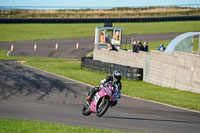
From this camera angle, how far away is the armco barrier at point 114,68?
24.7 metres

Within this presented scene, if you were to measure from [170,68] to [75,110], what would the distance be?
9.10 metres

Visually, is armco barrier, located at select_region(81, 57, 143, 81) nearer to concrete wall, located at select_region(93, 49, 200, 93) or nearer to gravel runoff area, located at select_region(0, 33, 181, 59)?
concrete wall, located at select_region(93, 49, 200, 93)

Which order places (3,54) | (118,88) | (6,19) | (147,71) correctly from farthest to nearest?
(6,19) → (3,54) → (147,71) → (118,88)

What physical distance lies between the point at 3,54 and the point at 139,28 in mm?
27925

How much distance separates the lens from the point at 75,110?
1448cm

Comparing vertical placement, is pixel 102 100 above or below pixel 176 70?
below

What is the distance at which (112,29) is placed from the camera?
113ft

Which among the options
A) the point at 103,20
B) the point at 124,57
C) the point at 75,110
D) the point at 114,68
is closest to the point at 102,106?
the point at 75,110

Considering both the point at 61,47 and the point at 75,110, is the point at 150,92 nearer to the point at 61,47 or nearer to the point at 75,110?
the point at 75,110

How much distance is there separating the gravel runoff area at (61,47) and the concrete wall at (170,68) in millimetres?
15735

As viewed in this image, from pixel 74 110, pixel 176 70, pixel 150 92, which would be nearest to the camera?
pixel 74 110

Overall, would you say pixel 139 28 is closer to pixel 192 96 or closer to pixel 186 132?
pixel 192 96

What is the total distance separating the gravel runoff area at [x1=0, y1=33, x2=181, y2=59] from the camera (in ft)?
139

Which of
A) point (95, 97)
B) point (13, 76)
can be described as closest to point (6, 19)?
point (13, 76)
